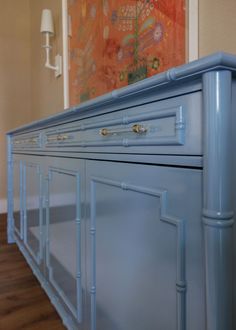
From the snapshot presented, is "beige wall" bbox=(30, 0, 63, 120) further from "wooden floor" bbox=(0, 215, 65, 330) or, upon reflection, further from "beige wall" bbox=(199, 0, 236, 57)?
"beige wall" bbox=(199, 0, 236, 57)

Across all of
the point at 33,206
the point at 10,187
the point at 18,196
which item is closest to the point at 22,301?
the point at 33,206

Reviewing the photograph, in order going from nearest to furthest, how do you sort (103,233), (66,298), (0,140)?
(103,233) < (66,298) < (0,140)

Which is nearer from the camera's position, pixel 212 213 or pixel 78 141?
pixel 212 213

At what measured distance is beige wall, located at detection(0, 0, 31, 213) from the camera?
3.38m

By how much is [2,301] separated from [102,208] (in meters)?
0.98

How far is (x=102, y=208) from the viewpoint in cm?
84

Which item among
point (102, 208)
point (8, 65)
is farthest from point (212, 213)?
point (8, 65)

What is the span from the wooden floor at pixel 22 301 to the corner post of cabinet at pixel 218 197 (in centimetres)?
98

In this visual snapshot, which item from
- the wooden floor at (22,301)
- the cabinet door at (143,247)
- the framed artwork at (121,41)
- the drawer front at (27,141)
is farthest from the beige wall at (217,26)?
the wooden floor at (22,301)

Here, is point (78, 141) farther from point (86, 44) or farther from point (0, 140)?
point (0, 140)

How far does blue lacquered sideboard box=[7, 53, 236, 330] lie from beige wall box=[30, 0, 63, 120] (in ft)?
4.98

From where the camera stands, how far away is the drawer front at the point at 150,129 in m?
0.50

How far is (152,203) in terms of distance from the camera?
0.61 meters

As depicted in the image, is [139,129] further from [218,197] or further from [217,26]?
[217,26]
